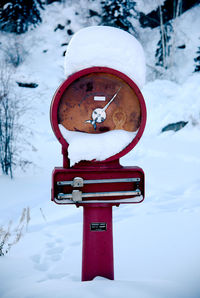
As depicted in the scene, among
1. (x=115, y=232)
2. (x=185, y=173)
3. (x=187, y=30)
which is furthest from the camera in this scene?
(x=187, y=30)

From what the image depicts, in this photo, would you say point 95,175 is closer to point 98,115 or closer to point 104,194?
point 104,194

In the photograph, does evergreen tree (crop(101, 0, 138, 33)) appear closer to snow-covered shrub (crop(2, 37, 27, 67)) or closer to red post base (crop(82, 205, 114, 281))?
snow-covered shrub (crop(2, 37, 27, 67))

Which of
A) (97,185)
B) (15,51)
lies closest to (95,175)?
(97,185)

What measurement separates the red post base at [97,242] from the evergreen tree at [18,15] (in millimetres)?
13398

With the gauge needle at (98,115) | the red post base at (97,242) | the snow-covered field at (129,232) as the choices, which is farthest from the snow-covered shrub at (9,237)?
the gauge needle at (98,115)

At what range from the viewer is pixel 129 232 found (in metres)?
2.46

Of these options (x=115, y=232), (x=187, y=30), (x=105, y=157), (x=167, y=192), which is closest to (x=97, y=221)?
(x=105, y=157)

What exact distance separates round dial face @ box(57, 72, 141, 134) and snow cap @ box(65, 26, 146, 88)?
0.20 ft

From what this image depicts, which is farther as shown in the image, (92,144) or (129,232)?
(129,232)

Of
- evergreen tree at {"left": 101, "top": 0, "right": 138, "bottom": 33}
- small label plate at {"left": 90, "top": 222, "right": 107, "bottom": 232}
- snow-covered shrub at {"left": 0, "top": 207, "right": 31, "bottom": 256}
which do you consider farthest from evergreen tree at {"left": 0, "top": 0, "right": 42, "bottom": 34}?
small label plate at {"left": 90, "top": 222, "right": 107, "bottom": 232}

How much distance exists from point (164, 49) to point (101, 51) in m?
11.8

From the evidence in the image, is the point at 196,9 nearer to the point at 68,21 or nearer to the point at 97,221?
the point at 68,21

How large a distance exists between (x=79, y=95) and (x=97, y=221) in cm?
68

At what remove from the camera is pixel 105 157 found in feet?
4.70
